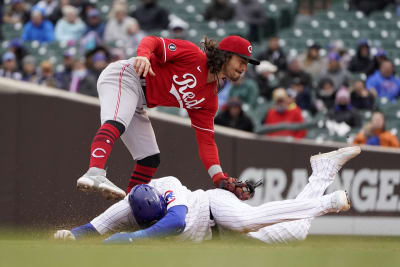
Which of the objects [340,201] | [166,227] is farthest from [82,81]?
[340,201]

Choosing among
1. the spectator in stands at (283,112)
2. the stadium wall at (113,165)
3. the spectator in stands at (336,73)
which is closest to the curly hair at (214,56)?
the stadium wall at (113,165)

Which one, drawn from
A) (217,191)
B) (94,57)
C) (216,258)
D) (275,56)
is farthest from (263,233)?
(275,56)

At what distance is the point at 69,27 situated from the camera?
14.9m

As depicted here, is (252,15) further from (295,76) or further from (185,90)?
(185,90)

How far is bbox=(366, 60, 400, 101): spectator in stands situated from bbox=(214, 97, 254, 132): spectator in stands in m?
2.72

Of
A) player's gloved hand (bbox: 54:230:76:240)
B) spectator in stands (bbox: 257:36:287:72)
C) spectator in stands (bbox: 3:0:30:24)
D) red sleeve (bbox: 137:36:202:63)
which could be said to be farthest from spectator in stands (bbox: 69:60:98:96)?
player's gloved hand (bbox: 54:230:76:240)

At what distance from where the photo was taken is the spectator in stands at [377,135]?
1115cm

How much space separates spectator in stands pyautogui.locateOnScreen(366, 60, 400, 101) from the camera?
13453mm

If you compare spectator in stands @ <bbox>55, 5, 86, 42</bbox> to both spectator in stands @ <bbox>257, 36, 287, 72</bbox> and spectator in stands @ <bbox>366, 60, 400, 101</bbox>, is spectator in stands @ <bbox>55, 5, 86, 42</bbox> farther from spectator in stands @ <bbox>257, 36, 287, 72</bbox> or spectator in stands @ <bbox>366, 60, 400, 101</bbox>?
spectator in stands @ <bbox>366, 60, 400, 101</bbox>

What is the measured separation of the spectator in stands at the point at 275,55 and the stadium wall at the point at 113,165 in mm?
3626

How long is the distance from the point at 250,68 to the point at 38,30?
393 centimetres

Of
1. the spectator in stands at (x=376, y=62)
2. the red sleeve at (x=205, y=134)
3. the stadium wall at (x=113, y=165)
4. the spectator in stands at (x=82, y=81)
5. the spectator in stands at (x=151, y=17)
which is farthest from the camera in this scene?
the spectator in stands at (x=151, y=17)

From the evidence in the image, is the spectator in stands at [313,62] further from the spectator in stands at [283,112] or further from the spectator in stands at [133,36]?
the spectator in stands at [133,36]

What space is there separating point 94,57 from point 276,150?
361 centimetres
